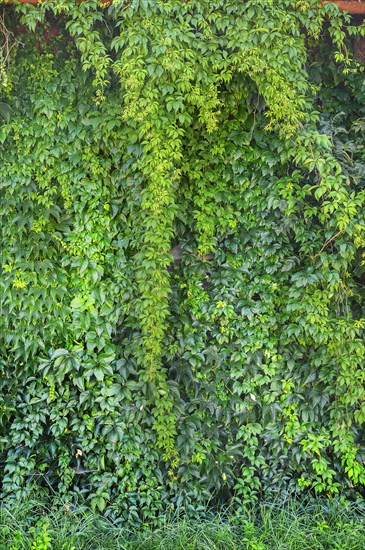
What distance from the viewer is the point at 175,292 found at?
4.21 metres

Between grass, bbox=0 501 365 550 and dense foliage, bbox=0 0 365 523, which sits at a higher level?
dense foliage, bbox=0 0 365 523

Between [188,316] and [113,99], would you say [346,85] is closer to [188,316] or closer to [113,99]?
[113,99]

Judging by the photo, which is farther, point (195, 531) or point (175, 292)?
point (175, 292)

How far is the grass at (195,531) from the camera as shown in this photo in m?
3.63

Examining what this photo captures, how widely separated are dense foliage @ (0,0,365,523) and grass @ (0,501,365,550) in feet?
0.52

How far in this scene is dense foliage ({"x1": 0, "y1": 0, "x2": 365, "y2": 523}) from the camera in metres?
4.02

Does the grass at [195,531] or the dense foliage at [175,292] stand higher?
the dense foliage at [175,292]

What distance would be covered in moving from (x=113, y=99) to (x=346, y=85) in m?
1.57

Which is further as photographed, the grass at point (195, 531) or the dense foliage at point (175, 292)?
the dense foliage at point (175, 292)

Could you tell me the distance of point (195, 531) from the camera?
12.5ft

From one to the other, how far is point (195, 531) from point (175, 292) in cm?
149

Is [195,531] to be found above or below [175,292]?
below

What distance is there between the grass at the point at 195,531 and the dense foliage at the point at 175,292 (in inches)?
6.3

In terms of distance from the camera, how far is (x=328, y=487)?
4.13 meters
